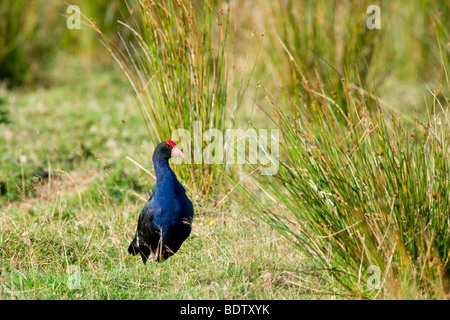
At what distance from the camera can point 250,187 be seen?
355 cm

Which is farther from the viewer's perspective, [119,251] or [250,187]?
[250,187]

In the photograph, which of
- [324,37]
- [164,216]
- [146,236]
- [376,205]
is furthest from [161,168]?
[324,37]

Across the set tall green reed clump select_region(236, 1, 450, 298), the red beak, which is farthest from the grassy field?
the red beak

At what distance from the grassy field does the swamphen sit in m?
0.11

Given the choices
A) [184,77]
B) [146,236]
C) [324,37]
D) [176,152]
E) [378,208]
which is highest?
[324,37]

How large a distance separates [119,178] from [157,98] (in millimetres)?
955

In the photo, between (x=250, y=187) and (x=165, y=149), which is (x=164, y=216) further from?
(x=250, y=187)

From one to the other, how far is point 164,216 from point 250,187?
0.85m

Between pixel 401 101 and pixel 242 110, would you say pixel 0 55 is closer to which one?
pixel 242 110

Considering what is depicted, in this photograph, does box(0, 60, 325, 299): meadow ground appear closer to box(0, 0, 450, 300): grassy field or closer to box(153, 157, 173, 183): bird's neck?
box(0, 0, 450, 300): grassy field

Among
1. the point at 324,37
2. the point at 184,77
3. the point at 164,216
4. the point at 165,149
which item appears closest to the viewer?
the point at 164,216

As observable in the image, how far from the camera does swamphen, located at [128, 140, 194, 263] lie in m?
2.85

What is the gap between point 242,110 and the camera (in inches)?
234
